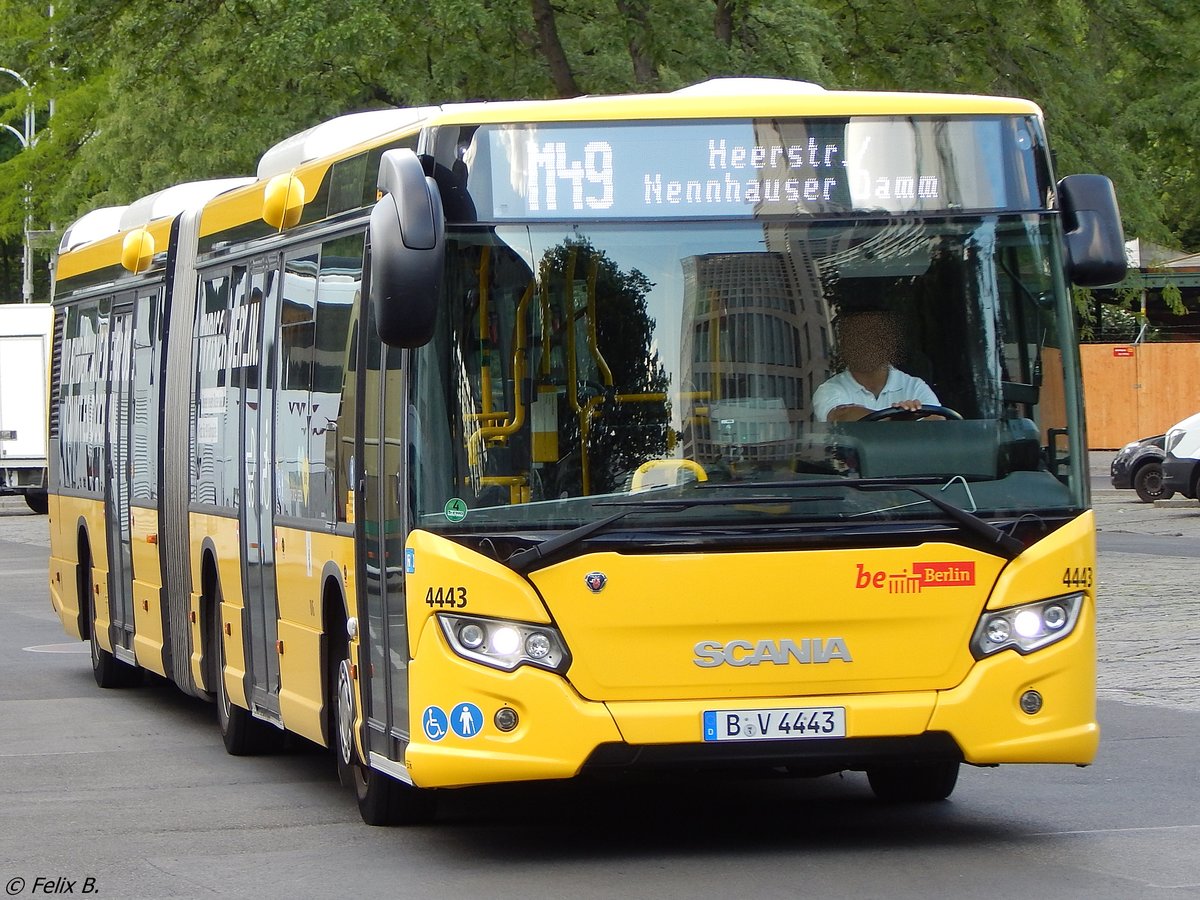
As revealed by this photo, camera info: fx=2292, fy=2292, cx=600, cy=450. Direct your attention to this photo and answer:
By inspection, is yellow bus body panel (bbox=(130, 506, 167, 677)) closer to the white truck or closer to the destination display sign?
the destination display sign

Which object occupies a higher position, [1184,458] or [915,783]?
[1184,458]

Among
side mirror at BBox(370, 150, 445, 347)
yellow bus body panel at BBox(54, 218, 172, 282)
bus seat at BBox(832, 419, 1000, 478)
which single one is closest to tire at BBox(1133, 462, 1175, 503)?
yellow bus body panel at BBox(54, 218, 172, 282)

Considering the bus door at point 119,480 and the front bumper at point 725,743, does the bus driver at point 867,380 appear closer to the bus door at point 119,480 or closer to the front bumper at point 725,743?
the front bumper at point 725,743

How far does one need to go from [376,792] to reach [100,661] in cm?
689

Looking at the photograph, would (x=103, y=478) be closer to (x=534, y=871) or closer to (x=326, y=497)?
(x=326, y=497)

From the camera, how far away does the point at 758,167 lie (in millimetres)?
8047

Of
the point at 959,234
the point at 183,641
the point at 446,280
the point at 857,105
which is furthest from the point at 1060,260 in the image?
the point at 183,641

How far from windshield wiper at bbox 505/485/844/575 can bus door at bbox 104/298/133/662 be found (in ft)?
22.9

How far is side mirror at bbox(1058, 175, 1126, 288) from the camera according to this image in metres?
8.12

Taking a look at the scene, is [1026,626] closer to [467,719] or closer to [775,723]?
[775,723]

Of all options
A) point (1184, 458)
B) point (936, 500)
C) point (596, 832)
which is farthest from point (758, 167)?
point (1184, 458)

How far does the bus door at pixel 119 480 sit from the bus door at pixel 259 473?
321 cm

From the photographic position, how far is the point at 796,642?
25.8ft

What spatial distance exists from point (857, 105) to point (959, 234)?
0.58 meters
